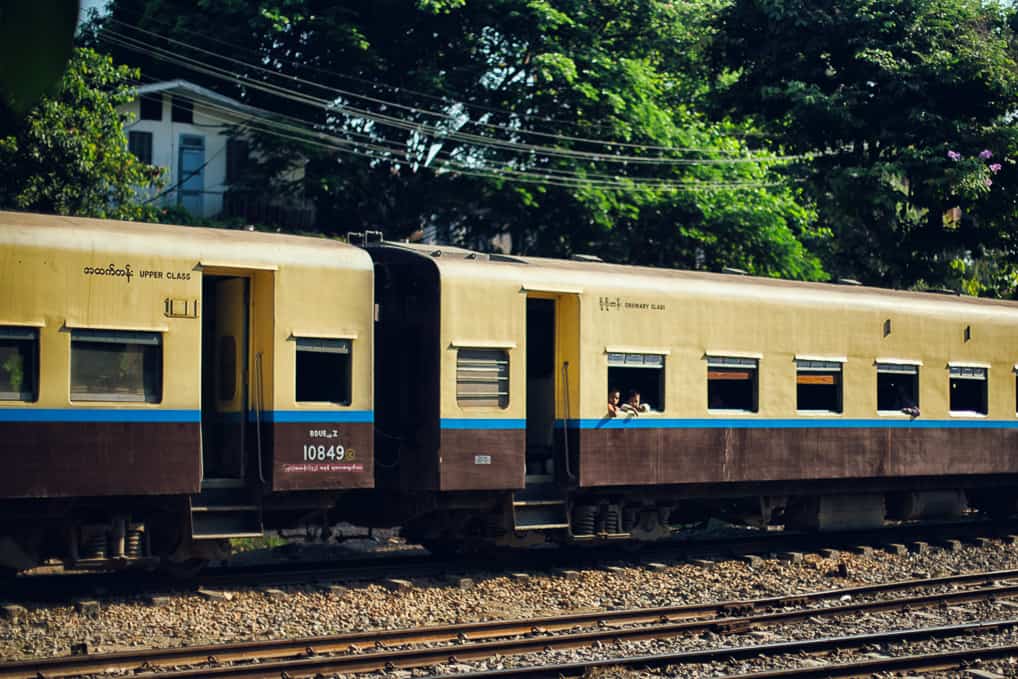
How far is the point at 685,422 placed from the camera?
1524 centimetres

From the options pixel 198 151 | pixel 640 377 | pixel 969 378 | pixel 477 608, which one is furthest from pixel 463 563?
pixel 198 151

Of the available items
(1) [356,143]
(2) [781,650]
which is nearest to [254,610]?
(2) [781,650]

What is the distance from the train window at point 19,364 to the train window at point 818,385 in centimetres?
977

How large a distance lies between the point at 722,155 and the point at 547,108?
18.1ft

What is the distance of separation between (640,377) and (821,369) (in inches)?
123

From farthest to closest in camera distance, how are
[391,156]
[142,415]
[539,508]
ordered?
[391,156] < [539,508] < [142,415]

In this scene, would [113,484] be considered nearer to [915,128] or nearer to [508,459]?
[508,459]

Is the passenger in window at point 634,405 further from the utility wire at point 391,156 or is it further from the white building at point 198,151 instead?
the white building at point 198,151

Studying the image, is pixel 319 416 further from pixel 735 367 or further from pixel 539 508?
pixel 735 367

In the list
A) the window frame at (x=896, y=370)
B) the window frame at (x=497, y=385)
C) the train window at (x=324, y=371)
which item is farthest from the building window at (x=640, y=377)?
the window frame at (x=896, y=370)

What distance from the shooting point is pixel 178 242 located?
39.1 feet

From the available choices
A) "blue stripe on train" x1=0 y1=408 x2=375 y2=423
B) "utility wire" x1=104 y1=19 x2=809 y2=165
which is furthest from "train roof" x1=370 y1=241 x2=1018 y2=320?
"utility wire" x1=104 y1=19 x2=809 y2=165

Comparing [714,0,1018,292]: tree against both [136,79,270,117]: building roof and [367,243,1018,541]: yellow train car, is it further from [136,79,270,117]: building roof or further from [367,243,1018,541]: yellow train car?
[136,79,270,117]: building roof

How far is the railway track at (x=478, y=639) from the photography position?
924 cm
